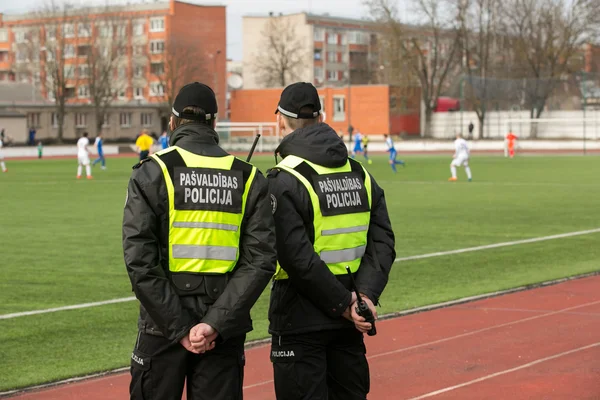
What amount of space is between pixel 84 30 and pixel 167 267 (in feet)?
333

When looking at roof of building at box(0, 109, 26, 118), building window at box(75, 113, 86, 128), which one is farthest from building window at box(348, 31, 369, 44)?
roof of building at box(0, 109, 26, 118)

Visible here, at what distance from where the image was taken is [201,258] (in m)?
4.41

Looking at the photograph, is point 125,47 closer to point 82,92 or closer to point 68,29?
point 68,29

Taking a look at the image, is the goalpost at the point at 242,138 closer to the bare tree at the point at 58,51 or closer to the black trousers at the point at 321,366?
the bare tree at the point at 58,51

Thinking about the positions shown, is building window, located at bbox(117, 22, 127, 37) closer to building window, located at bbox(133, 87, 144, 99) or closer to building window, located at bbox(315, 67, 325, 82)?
→ building window, located at bbox(133, 87, 144, 99)

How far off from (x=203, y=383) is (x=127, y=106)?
3821 inches

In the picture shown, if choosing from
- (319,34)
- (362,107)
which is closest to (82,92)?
(362,107)

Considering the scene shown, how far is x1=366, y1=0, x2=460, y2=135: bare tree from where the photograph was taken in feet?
301

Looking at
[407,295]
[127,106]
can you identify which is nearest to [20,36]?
[127,106]

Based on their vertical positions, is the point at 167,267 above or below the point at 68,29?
below

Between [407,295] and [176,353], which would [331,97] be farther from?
[176,353]

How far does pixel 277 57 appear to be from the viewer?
381ft

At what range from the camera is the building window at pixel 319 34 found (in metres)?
134

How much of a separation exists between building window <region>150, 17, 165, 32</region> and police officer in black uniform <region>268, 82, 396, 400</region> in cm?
11311
